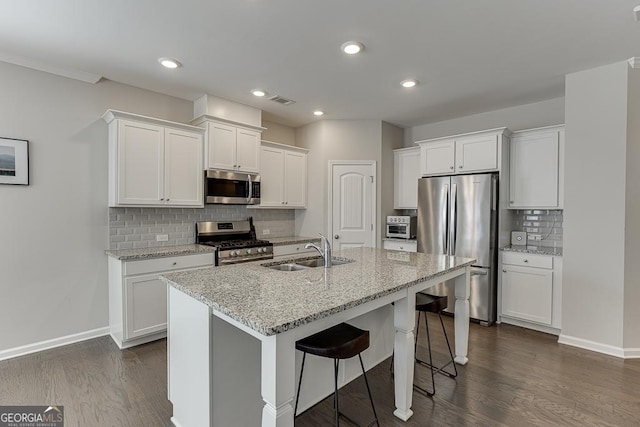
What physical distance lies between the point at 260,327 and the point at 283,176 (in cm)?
369

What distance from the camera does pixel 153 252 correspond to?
3.19 metres

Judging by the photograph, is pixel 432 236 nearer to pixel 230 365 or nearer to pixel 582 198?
pixel 582 198

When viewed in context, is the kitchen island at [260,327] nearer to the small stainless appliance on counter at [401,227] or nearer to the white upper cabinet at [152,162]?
the white upper cabinet at [152,162]

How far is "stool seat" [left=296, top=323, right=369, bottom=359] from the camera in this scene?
164 centimetres

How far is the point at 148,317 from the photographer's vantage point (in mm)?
3137

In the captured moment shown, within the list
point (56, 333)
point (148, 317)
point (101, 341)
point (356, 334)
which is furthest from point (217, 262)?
point (356, 334)

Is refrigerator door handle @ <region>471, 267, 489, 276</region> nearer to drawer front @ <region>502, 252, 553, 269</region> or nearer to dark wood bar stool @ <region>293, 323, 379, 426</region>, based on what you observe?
drawer front @ <region>502, 252, 553, 269</region>

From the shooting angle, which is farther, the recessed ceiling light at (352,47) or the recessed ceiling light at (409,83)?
the recessed ceiling light at (409,83)

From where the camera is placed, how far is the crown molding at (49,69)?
2.85 metres

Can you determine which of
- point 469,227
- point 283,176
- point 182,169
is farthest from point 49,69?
point 469,227

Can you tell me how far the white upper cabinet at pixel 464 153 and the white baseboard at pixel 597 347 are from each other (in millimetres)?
1955

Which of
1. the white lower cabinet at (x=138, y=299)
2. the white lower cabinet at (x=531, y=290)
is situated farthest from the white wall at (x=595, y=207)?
the white lower cabinet at (x=138, y=299)

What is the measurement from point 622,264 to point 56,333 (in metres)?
5.37

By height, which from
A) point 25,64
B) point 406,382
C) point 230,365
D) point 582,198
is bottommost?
point 406,382
